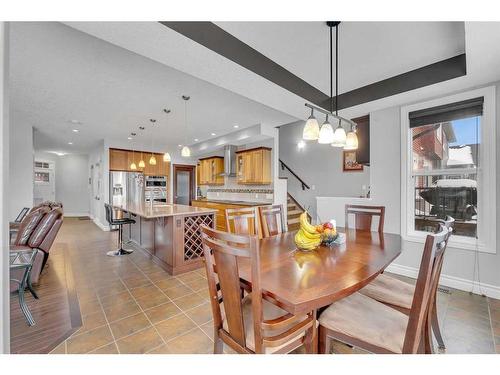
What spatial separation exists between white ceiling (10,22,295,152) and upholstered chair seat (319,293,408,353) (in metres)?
2.94

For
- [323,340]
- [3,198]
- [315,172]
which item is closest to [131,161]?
[315,172]

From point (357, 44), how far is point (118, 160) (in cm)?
674

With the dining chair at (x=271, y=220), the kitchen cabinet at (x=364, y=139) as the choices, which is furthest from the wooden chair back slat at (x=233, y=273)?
the kitchen cabinet at (x=364, y=139)

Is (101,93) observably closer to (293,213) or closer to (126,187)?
(126,187)

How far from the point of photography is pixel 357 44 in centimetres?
210

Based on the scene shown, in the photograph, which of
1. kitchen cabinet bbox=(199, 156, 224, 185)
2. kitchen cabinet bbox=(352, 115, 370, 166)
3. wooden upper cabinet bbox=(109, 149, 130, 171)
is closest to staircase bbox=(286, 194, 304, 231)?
kitchen cabinet bbox=(199, 156, 224, 185)

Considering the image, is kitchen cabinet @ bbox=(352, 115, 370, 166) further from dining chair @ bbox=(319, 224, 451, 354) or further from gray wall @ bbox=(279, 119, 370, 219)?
dining chair @ bbox=(319, 224, 451, 354)

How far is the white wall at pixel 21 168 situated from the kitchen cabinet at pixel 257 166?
4748 mm

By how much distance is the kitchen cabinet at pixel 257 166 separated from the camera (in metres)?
5.32

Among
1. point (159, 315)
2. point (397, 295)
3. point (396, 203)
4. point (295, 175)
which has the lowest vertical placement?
point (159, 315)

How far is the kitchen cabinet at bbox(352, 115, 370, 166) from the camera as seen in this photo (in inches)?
137

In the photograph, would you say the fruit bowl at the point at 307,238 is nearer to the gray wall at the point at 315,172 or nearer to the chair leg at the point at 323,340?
the chair leg at the point at 323,340

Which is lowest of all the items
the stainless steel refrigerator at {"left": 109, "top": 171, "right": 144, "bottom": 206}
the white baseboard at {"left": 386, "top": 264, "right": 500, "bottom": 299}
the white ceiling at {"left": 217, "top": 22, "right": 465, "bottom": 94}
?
the white baseboard at {"left": 386, "top": 264, "right": 500, "bottom": 299}

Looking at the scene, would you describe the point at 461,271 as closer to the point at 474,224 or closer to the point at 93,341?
the point at 474,224
